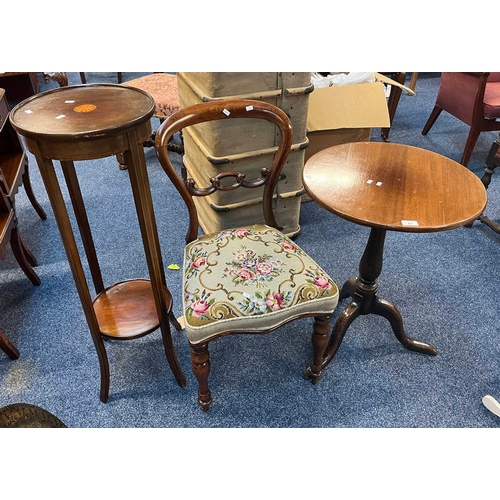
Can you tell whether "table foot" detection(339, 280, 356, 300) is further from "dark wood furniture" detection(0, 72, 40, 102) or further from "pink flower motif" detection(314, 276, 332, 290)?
"dark wood furniture" detection(0, 72, 40, 102)

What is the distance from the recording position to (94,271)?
1568mm

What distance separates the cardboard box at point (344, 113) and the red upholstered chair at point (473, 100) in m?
0.59

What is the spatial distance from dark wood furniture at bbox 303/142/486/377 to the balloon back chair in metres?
0.19

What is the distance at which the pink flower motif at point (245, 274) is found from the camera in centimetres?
128

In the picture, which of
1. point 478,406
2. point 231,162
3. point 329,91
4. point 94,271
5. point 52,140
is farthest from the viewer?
point 329,91

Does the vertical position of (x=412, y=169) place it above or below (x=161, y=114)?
above

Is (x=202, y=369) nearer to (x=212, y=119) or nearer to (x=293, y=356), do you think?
(x=293, y=356)

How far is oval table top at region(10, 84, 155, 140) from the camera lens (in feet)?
3.12

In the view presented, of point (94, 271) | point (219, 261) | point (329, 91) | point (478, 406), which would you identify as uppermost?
point (329, 91)

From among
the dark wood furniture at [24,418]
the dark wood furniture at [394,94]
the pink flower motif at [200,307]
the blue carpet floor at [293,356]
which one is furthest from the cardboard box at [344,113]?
the dark wood furniture at [24,418]

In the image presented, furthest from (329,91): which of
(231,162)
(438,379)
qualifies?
(438,379)

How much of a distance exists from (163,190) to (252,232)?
134 cm

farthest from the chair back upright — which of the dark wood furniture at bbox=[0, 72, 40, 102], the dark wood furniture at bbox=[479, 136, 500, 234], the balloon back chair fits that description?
the dark wood furniture at bbox=[0, 72, 40, 102]

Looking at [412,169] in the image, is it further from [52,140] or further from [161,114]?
[161,114]
